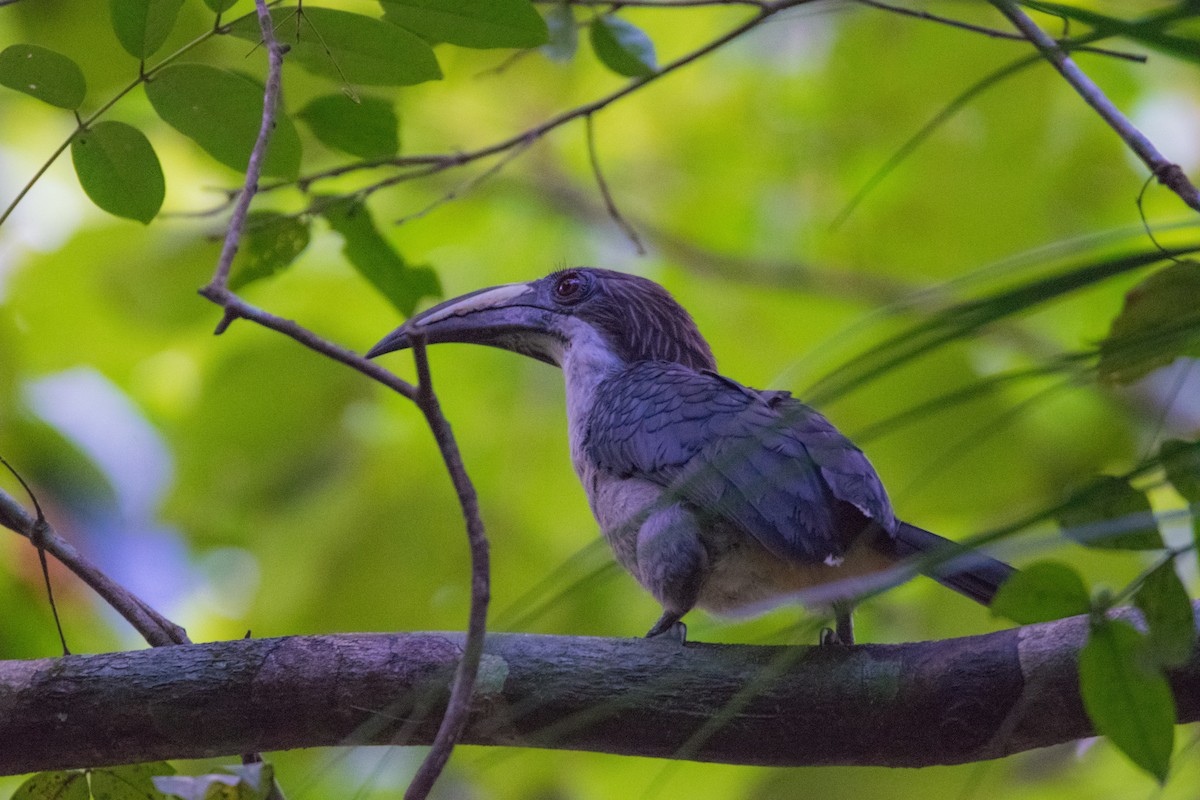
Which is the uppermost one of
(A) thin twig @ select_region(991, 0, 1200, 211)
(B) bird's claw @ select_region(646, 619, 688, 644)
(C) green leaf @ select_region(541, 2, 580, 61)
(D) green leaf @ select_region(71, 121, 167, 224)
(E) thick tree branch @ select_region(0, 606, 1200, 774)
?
(C) green leaf @ select_region(541, 2, 580, 61)

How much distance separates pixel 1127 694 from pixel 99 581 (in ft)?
5.84

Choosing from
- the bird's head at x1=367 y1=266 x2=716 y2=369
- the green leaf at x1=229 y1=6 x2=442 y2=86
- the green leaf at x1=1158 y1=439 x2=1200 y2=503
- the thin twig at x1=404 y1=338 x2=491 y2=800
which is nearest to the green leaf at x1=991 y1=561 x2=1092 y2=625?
the green leaf at x1=1158 y1=439 x2=1200 y2=503

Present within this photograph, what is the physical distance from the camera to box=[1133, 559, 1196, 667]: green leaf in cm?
137

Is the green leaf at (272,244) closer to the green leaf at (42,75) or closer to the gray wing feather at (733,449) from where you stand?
the green leaf at (42,75)

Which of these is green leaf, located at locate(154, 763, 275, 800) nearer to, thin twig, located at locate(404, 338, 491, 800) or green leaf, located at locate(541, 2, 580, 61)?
thin twig, located at locate(404, 338, 491, 800)

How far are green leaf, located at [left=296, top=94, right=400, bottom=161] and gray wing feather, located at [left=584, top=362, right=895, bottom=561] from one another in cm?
87

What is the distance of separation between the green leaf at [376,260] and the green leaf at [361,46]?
512 mm

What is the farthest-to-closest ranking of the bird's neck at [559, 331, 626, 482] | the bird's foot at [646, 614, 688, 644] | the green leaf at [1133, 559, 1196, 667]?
the bird's neck at [559, 331, 626, 482]
the bird's foot at [646, 614, 688, 644]
the green leaf at [1133, 559, 1196, 667]

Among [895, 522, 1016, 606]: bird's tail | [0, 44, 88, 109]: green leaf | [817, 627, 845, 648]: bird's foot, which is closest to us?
[0, 44, 88, 109]: green leaf

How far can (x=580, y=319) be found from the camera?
11.9 feet

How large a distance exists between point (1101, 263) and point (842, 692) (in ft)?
4.27

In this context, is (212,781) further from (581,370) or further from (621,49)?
(581,370)

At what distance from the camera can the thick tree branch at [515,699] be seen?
2.14 meters

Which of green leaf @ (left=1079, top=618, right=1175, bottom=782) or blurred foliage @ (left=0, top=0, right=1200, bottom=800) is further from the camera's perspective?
blurred foliage @ (left=0, top=0, right=1200, bottom=800)
